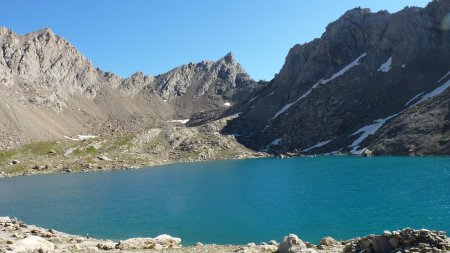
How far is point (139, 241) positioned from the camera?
34500 millimetres

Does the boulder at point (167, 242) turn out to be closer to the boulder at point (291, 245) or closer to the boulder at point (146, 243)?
the boulder at point (146, 243)

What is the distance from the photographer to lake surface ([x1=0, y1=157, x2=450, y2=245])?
4572 cm

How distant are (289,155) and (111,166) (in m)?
82.1

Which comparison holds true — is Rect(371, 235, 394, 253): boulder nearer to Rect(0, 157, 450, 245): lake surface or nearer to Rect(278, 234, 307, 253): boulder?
Rect(278, 234, 307, 253): boulder

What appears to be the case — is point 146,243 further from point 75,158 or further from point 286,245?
point 75,158

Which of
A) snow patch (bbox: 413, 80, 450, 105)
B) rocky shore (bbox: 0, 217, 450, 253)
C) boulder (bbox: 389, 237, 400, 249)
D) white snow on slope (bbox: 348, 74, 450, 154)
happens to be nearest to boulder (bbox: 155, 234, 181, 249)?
rocky shore (bbox: 0, 217, 450, 253)

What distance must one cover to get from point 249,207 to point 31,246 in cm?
3548

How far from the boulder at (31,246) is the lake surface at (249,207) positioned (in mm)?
14152

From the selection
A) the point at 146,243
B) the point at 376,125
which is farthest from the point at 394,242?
the point at 376,125

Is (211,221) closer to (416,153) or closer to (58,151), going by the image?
(416,153)

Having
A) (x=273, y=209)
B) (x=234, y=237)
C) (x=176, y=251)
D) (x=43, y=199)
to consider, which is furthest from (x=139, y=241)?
(x=43, y=199)

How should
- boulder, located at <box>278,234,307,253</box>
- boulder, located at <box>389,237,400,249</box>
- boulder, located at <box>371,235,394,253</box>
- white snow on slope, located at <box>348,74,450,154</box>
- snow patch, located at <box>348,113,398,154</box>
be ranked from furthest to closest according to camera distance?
snow patch, located at <box>348,113,398,154</box>, white snow on slope, located at <box>348,74,450,154</box>, boulder, located at <box>278,234,307,253</box>, boulder, located at <box>371,235,394,253</box>, boulder, located at <box>389,237,400,249</box>

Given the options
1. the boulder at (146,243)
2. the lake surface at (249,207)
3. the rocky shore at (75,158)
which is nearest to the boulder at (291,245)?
the boulder at (146,243)

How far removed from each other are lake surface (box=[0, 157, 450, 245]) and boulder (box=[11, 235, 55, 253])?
14152 millimetres
